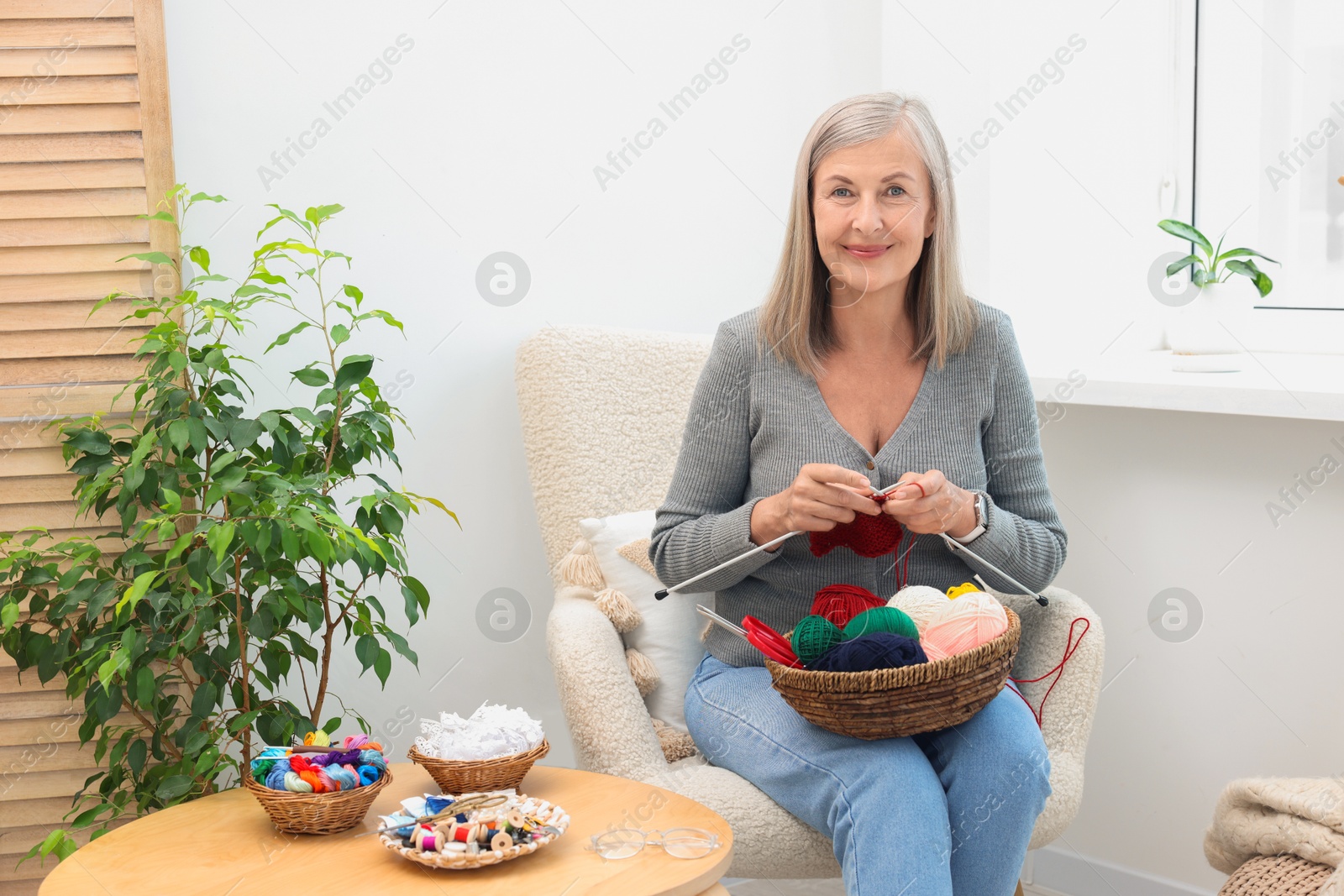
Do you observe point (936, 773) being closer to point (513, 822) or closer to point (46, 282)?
point (513, 822)

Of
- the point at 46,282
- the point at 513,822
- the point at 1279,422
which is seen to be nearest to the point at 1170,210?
the point at 1279,422

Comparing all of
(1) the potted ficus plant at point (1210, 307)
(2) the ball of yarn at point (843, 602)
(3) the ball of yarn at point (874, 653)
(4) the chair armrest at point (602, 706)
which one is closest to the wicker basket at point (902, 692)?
(3) the ball of yarn at point (874, 653)

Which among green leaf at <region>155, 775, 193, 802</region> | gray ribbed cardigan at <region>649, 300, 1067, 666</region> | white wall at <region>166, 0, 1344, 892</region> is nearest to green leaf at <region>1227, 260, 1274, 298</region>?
white wall at <region>166, 0, 1344, 892</region>

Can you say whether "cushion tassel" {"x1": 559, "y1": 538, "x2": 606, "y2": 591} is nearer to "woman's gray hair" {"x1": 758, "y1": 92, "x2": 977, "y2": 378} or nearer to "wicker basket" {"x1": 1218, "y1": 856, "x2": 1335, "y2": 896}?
"woman's gray hair" {"x1": 758, "y1": 92, "x2": 977, "y2": 378}

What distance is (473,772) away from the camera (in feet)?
3.66

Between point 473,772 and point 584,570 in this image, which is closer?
point 473,772

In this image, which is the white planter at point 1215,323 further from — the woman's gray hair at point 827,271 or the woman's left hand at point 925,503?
the woman's left hand at point 925,503

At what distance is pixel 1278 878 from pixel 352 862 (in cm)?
98

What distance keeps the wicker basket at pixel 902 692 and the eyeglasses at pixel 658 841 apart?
0.54 feet

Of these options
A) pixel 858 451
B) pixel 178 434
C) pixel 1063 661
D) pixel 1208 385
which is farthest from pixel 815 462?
pixel 178 434

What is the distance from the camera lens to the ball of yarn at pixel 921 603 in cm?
117

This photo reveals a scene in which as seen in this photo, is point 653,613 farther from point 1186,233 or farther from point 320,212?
point 1186,233

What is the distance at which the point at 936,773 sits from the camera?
3.93ft

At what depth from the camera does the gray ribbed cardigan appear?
135 cm
